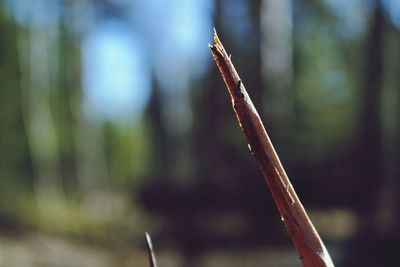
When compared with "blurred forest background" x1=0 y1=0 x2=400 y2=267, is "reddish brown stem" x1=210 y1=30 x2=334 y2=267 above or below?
below

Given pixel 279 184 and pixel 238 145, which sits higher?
pixel 238 145

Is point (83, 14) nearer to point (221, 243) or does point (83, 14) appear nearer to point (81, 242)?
point (81, 242)

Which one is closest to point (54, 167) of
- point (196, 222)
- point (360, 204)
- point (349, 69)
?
point (349, 69)

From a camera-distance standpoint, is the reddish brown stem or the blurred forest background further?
the blurred forest background

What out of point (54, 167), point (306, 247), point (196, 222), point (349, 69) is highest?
point (54, 167)
